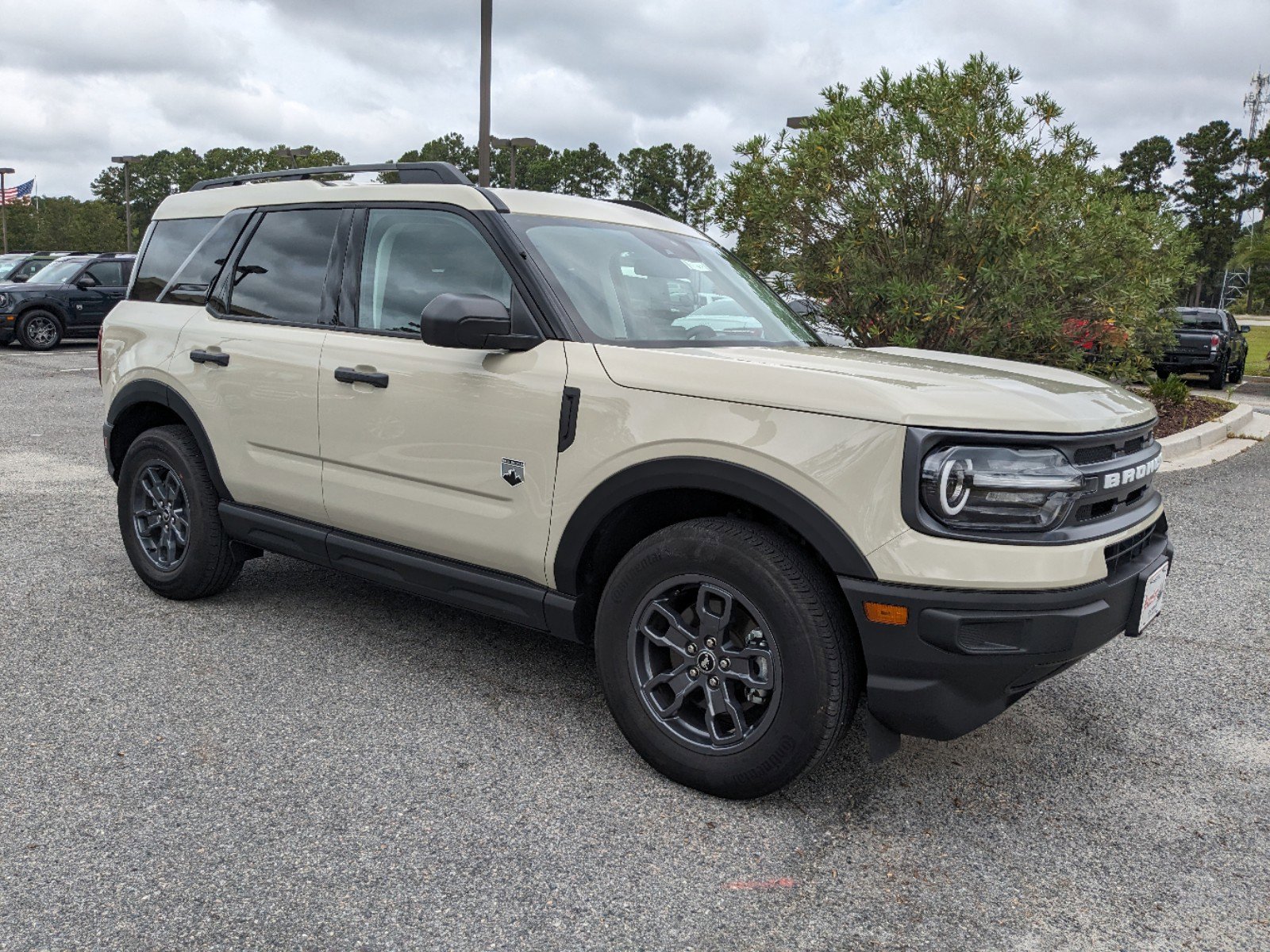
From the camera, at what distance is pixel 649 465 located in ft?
9.82

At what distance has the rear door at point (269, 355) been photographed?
4000mm

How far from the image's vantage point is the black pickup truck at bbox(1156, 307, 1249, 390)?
17.4m

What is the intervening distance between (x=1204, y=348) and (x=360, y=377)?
56.9 feet

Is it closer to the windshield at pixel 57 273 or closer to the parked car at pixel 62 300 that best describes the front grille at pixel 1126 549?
the parked car at pixel 62 300

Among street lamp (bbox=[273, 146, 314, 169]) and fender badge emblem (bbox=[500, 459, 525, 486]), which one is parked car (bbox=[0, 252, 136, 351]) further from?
fender badge emblem (bbox=[500, 459, 525, 486])

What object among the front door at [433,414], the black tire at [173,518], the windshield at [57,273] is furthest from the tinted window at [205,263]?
the windshield at [57,273]

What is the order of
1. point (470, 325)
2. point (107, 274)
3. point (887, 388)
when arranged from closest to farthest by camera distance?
point (887, 388) → point (470, 325) → point (107, 274)

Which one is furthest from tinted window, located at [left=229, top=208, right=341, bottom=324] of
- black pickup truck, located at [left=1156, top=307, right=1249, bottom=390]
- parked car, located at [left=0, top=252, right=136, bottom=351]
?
parked car, located at [left=0, top=252, right=136, bottom=351]

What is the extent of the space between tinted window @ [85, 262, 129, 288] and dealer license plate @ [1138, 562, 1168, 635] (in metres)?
20.0

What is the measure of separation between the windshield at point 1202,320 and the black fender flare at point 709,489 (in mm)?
17549

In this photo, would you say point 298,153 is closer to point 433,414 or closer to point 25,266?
point 25,266

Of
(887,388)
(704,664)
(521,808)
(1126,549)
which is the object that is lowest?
(521,808)

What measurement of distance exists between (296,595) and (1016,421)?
357cm

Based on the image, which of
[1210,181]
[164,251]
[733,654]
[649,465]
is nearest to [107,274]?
[164,251]
